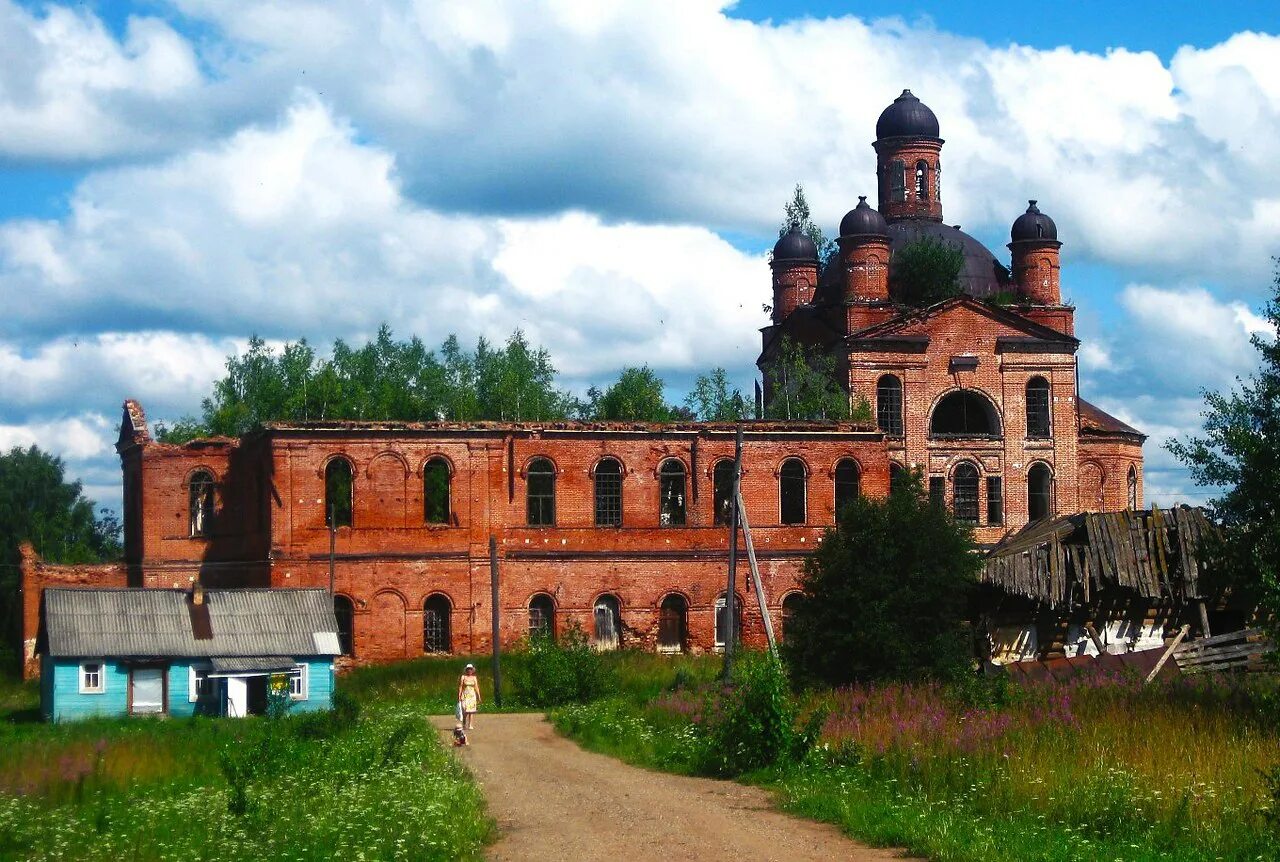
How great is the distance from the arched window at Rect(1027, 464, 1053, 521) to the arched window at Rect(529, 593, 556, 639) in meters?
15.1

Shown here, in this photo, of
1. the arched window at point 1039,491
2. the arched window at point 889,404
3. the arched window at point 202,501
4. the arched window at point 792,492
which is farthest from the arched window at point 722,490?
the arched window at point 202,501

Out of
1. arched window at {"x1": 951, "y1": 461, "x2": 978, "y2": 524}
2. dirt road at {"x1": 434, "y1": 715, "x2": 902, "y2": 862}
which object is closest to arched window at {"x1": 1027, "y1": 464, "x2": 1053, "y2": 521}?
arched window at {"x1": 951, "y1": 461, "x2": 978, "y2": 524}

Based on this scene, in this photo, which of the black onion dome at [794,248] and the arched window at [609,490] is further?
the black onion dome at [794,248]

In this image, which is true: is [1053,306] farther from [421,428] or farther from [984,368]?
[421,428]

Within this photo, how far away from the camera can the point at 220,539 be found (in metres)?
39.5

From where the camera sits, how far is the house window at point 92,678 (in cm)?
3069

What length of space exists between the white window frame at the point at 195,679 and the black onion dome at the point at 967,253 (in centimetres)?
2534

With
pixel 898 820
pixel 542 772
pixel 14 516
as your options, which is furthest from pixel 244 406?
pixel 898 820

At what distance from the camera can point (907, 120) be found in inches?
2032

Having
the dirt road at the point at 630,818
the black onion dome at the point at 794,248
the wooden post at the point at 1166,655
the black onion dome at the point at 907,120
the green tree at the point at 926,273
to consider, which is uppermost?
the black onion dome at the point at 907,120

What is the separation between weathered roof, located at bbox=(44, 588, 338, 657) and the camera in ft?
102

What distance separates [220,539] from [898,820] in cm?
2865

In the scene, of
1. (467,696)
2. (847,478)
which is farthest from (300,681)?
(847,478)

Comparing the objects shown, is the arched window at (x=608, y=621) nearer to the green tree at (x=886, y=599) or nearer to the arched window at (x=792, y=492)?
the arched window at (x=792, y=492)
